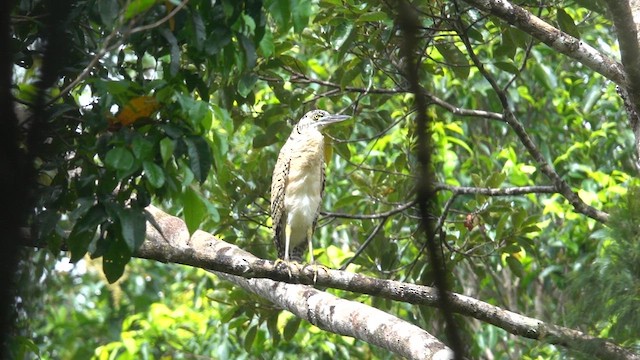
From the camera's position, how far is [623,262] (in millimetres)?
2670

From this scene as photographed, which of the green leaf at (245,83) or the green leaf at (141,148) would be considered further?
the green leaf at (245,83)

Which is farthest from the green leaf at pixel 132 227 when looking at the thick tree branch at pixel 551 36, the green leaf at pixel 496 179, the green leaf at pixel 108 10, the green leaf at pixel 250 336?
the green leaf at pixel 496 179

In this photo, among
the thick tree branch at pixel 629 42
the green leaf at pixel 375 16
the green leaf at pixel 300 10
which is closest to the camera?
the green leaf at pixel 300 10

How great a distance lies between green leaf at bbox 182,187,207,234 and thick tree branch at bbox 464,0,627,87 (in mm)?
1344

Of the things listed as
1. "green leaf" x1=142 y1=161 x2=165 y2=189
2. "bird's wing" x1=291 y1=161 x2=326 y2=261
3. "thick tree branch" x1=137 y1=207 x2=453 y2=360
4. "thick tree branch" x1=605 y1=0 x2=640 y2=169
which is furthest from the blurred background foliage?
"thick tree branch" x1=605 y1=0 x2=640 y2=169

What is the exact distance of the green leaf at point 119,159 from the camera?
236 centimetres

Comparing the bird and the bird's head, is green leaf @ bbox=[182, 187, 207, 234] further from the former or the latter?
the bird's head

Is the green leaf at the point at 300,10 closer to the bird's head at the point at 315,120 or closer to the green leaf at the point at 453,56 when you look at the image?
the green leaf at the point at 453,56

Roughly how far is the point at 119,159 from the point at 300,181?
295 cm

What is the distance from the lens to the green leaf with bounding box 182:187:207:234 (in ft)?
8.65

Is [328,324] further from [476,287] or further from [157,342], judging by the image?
[476,287]

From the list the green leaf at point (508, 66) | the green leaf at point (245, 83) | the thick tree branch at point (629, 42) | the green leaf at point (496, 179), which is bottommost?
the green leaf at point (245, 83)

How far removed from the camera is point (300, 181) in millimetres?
5293

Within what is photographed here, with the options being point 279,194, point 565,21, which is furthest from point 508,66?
point 279,194
